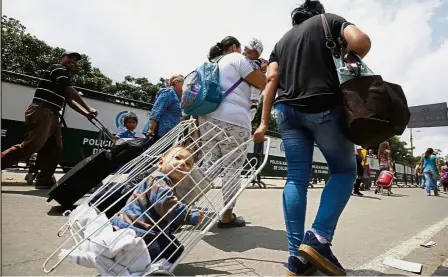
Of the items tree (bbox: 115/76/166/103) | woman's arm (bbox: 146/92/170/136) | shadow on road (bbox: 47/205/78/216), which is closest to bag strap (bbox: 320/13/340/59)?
woman's arm (bbox: 146/92/170/136)

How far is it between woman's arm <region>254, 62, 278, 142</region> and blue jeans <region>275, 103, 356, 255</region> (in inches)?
4.5

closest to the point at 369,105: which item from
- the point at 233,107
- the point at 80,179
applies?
the point at 233,107

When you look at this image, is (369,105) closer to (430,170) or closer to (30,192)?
(30,192)

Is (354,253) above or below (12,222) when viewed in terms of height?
above

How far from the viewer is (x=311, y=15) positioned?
245 cm

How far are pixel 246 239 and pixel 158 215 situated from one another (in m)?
1.26

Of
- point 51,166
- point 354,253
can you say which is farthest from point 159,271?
point 51,166

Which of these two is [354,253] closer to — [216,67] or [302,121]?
[302,121]

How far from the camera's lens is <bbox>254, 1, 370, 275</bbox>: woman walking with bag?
1960mm

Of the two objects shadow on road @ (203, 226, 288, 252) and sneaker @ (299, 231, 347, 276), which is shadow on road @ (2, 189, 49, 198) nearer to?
shadow on road @ (203, 226, 288, 252)

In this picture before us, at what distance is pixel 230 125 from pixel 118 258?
176 cm

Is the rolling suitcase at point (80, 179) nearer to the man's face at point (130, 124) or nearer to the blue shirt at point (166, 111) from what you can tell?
the blue shirt at point (166, 111)

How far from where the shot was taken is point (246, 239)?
286 centimetres

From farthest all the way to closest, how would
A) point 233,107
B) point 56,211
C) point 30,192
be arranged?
point 30,192 → point 56,211 → point 233,107
